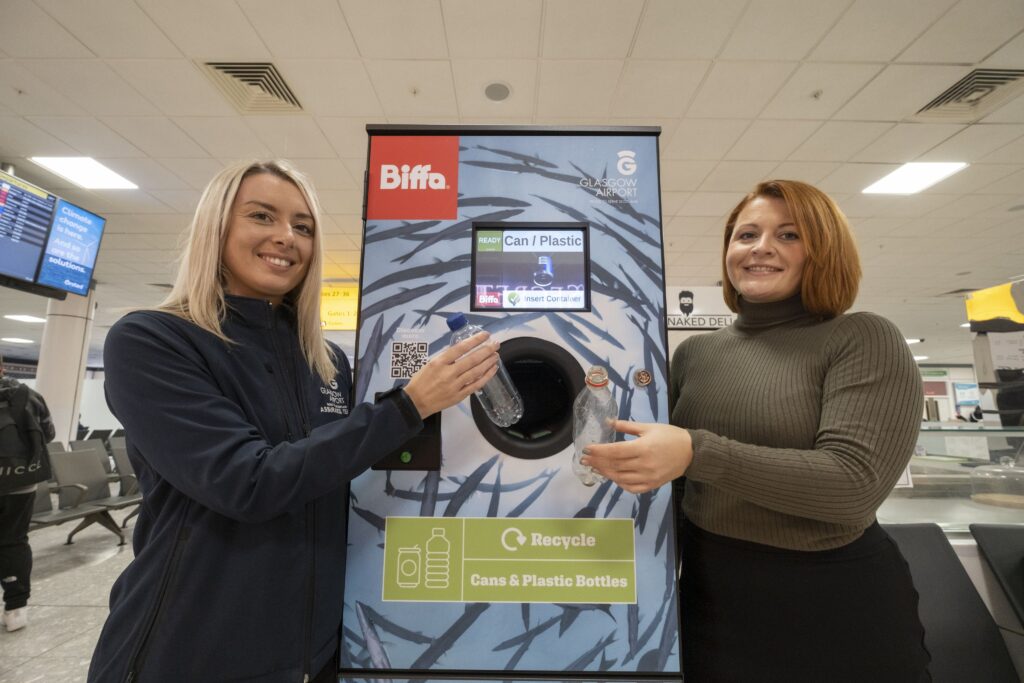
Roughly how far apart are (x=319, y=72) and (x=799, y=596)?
402cm

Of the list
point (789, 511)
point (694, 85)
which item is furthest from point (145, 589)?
point (694, 85)

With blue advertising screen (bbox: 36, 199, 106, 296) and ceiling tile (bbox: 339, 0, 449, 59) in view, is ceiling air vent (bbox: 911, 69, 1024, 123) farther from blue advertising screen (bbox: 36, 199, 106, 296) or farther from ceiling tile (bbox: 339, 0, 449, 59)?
blue advertising screen (bbox: 36, 199, 106, 296)

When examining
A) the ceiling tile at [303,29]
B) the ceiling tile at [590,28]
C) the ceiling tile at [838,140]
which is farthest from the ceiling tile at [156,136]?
the ceiling tile at [838,140]

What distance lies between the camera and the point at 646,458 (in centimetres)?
93

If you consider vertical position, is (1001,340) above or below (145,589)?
above

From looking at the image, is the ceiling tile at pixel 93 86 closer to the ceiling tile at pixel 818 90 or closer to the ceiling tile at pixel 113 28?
the ceiling tile at pixel 113 28

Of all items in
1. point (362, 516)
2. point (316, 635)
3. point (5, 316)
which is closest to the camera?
point (316, 635)

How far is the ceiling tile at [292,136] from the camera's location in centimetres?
415

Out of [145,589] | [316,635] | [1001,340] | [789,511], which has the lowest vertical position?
[316,635]

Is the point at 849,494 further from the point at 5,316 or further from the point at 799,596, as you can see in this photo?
the point at 5,316

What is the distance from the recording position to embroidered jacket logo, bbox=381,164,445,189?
46.6 inches

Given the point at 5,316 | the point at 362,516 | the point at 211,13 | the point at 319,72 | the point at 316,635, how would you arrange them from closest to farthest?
the point at 316,635 < the point at 362,516 < the point at 211,13 < the point at 319,72 < the point at 5,316

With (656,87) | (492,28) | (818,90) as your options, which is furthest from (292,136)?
(818,90)

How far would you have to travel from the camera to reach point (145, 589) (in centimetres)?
85
